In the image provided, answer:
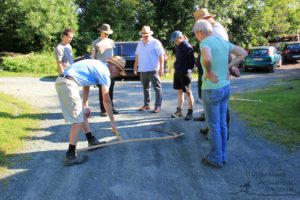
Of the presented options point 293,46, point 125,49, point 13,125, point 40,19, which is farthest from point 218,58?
point 293,46

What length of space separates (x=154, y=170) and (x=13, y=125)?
3627 millimetres

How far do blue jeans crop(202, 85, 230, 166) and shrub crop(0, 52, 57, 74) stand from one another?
1408cm

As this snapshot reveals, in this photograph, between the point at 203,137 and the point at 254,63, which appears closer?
the point at 203,137

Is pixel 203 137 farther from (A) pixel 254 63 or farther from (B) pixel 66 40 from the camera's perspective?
(A) pixel 254 63

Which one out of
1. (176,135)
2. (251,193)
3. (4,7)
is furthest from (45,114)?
(4,7)

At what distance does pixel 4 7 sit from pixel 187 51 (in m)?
16.7

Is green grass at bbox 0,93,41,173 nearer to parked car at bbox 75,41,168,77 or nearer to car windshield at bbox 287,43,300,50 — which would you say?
parked car at bbox 75,41,168,77

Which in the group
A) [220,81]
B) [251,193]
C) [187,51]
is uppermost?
[187,51]

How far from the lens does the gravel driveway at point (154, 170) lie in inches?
171

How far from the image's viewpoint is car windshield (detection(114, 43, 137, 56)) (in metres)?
15.9

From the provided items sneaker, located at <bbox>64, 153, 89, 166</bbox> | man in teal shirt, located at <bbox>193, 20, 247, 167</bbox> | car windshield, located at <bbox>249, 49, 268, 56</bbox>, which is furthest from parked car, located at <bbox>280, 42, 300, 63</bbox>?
sneaker, located at <bbox>64, 153, 89, 166</bbox>

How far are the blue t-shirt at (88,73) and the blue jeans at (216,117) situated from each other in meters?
1.41

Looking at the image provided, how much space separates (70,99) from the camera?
5117 millimetres

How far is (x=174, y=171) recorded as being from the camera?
4.94m
